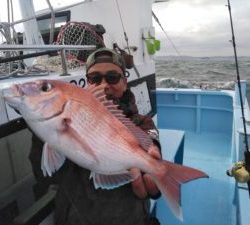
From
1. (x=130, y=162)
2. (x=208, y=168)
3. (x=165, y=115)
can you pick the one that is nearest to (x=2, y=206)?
(x=130, y=162)

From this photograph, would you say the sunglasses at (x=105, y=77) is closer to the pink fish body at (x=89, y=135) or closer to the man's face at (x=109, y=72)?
the man's face at (x=109, y=72)

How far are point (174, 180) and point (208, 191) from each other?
4.02 metres

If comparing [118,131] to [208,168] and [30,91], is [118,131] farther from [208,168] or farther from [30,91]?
[208,168]

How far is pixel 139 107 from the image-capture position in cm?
517

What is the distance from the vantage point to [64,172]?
185 cm

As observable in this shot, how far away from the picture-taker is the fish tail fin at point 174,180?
1236 mm

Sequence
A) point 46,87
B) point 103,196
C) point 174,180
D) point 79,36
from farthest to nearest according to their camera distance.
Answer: point 79,36, point 103,196, point 174,180, point 46,87

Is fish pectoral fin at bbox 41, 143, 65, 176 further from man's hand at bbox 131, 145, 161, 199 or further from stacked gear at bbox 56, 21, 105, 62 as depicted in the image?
stacked gear at bbox 56, 21, 105, 62

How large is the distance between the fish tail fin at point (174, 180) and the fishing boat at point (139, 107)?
3.79 feet

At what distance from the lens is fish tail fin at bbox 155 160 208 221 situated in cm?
124

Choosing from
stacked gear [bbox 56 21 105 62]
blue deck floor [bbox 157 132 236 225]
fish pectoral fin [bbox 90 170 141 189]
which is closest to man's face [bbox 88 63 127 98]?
fish pectoral fin [bbox 90 170 141 189]

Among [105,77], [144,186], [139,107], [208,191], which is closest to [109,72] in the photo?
[105,77]

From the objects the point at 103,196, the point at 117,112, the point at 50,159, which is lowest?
the point at 103,196

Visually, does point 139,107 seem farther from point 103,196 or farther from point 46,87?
point 46,87
